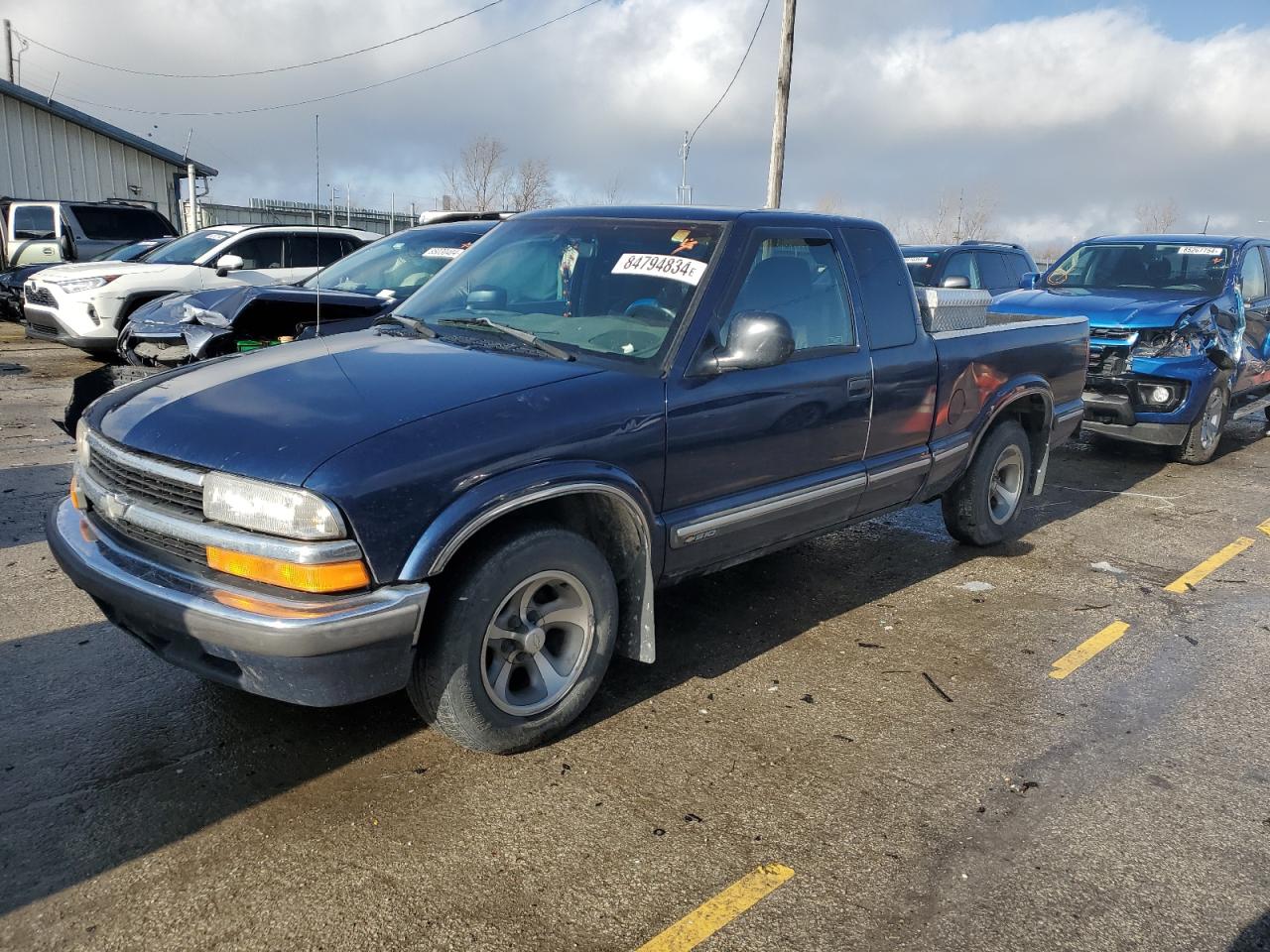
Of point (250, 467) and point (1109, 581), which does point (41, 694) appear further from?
point (1109, 581)

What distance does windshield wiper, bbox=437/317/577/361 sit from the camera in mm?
3590

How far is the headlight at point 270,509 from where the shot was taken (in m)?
2.69

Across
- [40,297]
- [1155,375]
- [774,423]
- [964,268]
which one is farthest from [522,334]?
[40,297]

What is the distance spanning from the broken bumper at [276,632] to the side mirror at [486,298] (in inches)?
65.9

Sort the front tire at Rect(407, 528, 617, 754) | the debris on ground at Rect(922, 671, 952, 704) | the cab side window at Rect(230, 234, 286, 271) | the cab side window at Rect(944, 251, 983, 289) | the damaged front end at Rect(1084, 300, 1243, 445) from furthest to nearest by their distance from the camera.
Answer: the cab side window at Rect(944, 251, 983, 289)
the cab side window at Rect(230, 234, 286, 271)
the damaged front end at Rect(1084, 300, 1243, 445)
the debris on ground at Rect(922, 671, 952, 704)
the front tire at Rect(407, 528, 617, 754)

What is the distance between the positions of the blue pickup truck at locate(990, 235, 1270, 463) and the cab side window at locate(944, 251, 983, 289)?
1894 millimetres

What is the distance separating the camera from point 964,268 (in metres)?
11.5

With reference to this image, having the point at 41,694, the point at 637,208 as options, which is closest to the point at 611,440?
the point at 637,208

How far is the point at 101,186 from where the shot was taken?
26.9 meters

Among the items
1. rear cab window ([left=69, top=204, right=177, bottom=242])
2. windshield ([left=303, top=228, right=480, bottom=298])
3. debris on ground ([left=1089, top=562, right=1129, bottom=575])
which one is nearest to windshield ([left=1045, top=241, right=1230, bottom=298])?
debris on ground ([left=1089, top=562, right=1129, bottom=575])

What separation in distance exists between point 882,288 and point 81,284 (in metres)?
9.41

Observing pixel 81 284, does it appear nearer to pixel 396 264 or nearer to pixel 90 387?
pixel 396 264

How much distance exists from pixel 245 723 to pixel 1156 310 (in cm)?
754

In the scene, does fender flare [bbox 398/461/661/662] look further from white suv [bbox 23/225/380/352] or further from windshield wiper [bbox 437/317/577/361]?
white suv [bbox 23/225/380/352]
